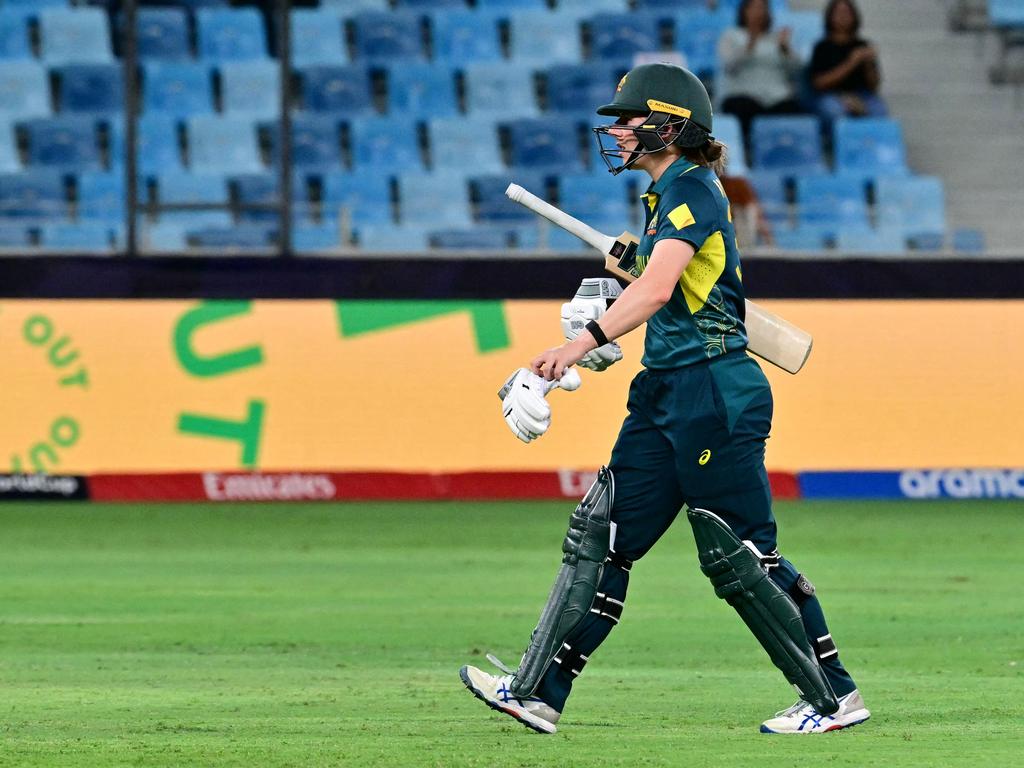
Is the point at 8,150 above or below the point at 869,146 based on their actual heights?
above

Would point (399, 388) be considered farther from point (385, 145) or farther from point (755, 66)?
point (755, 66)

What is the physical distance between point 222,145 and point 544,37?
3.14 m

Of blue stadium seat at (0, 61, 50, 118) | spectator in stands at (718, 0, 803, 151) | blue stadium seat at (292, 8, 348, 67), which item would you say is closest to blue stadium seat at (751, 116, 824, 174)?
spectator in stands at (718, 0, 803, 151)

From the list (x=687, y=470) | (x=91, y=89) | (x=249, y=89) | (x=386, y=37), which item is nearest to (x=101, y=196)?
(x=91, y=89)

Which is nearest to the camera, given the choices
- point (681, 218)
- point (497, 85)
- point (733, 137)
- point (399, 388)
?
point (681, 218)

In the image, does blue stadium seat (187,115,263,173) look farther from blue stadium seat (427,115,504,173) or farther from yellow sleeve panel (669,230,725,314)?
yellow sleeve panel (669,230,725,314)

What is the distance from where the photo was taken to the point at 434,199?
16.2 metres

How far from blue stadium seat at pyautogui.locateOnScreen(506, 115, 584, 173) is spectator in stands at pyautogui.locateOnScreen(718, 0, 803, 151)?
4.44 ft

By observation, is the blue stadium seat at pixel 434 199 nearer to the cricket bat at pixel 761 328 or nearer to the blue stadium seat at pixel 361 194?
the blue stadium seat at pixel 361 194

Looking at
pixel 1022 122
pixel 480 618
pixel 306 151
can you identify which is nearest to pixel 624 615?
pixel 480 618

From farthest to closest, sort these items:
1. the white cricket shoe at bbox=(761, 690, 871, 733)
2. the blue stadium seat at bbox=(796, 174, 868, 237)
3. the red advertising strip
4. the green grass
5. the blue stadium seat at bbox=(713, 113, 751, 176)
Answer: the blue stadium seat at bbox=(713, 113, 751, 176) → the blue stadium seat at bbox=(796, 174, 868, 237) → the red advertising strip → the white cricket shoe at bbox=(761, 690, 871, 733) → the green grass

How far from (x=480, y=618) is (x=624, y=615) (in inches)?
27.8

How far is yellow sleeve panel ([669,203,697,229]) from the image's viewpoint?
600 cm

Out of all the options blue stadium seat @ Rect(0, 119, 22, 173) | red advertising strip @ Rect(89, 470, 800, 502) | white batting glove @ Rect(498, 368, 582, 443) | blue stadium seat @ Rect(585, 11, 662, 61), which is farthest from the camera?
blue stadium seat @ Rect(585, 11, 662, 61)
